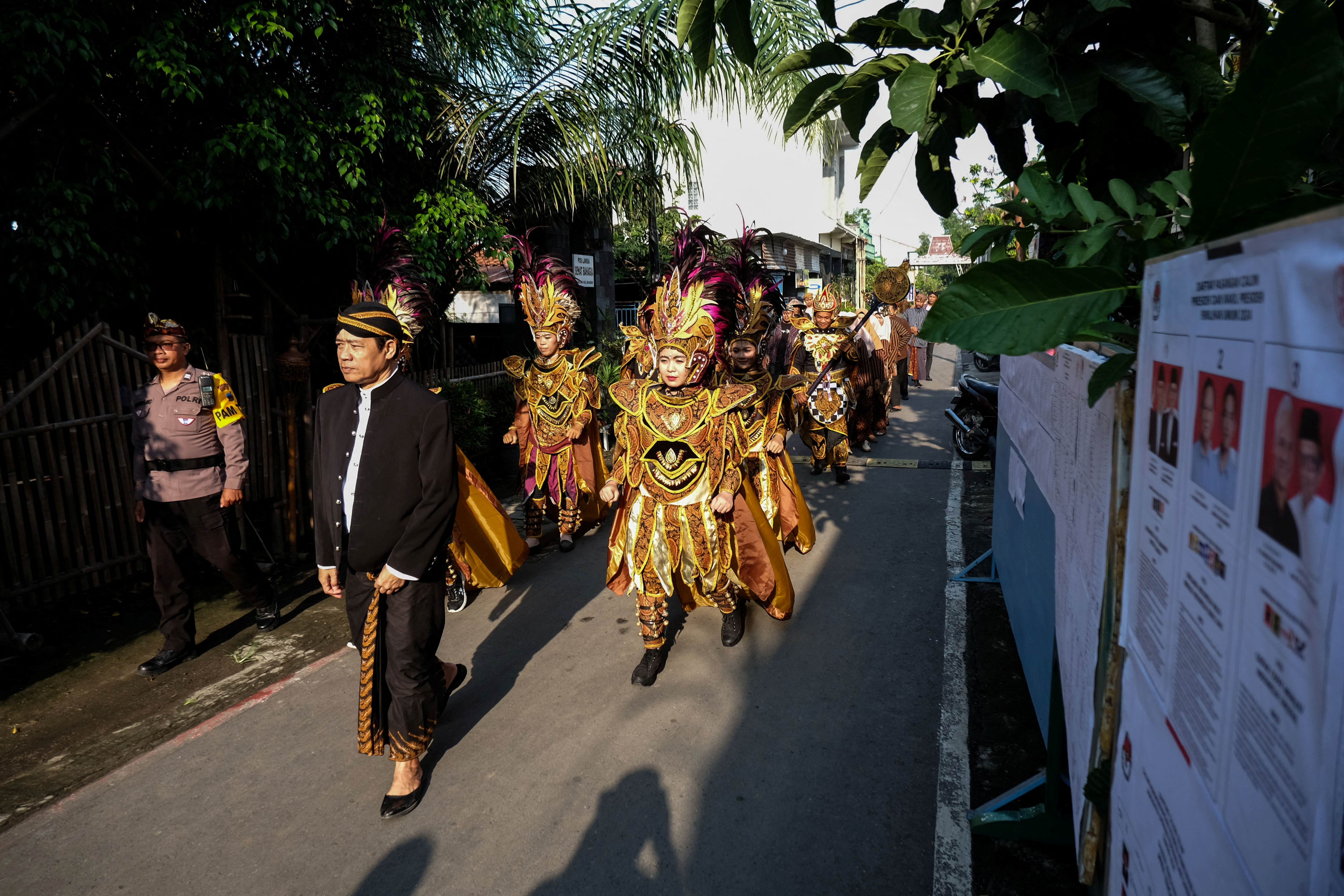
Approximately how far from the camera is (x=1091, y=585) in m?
2.10

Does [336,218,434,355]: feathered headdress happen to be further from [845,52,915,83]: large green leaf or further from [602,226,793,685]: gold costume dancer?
[845,52,915,83]: large green leaf

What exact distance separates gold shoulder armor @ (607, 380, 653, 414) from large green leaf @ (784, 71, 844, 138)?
2.25 metres

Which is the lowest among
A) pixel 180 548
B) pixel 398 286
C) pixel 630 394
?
pixel 180 548

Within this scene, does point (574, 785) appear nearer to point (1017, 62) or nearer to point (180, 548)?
point (180, 548)

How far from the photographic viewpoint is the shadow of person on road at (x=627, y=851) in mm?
2744

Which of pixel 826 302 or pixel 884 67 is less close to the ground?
pixel 884 67

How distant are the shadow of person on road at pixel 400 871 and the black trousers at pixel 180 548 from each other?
8.11 ft

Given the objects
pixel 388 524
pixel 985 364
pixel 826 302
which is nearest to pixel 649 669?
pixel 388 524

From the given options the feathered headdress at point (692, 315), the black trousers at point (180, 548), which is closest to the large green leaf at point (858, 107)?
the feathered headdress at point (692, 315)

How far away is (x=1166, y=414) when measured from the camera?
1.41 meters

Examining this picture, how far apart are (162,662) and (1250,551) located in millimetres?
5193

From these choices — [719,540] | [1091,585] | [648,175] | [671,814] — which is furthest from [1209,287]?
[648,175]

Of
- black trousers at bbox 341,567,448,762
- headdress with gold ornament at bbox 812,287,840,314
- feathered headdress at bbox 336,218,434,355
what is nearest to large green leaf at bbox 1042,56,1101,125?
black trousers at bbox 341,567,448,762

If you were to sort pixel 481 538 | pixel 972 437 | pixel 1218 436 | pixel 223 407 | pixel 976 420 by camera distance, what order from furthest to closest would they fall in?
pixel 976 420, pixel 972 437, pixel 481 538, pixel 223 407, pixel 1218 436
